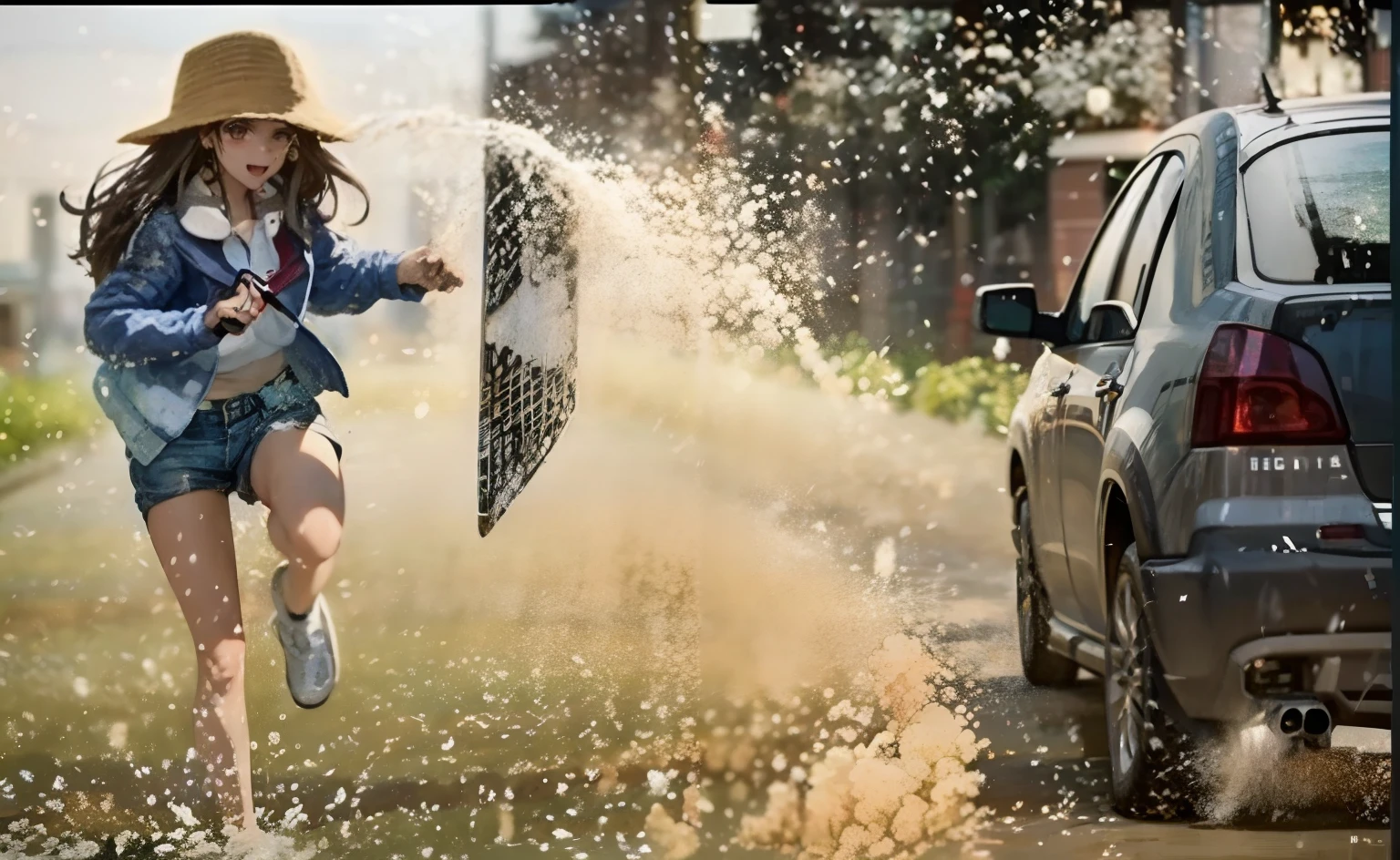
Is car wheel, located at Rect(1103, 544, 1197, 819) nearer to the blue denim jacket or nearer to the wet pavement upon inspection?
the wet pavement

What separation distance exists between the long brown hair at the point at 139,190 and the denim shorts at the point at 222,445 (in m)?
0.47

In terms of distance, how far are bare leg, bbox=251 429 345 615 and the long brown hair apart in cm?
61

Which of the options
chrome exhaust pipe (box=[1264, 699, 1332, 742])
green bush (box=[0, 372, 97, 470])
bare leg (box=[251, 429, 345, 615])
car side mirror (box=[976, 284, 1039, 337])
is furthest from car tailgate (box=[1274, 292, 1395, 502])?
green bush (box=[0, 372, 97, 470])

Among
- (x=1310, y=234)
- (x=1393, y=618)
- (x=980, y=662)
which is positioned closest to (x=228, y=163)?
(x=980, y=662)

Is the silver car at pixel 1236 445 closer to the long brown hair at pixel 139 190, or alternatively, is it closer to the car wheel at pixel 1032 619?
the car wheel at pixel 1032 619

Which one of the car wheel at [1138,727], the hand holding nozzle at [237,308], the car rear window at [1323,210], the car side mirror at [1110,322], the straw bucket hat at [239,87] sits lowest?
the car wheel at [1138,727]

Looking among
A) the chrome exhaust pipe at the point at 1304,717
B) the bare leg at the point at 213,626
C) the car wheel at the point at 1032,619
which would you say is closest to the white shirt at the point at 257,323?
the bare leg at the point at 213,626

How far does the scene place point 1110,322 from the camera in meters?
4.28

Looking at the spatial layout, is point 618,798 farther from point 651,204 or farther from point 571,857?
point 651,204

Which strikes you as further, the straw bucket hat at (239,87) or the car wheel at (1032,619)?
the car wheel at (1032,619)

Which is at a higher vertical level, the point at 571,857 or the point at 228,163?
the point at 228,163

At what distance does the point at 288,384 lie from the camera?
440cm

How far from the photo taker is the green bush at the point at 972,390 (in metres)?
4.61

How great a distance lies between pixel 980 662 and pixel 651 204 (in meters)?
1.63
